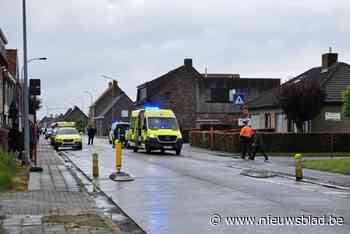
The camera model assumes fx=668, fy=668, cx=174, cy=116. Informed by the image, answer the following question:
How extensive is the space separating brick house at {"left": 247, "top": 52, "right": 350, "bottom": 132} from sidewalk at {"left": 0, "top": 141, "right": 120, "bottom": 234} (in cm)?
3027

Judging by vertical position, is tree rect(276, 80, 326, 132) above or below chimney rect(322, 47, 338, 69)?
below

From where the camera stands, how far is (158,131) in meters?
38.2

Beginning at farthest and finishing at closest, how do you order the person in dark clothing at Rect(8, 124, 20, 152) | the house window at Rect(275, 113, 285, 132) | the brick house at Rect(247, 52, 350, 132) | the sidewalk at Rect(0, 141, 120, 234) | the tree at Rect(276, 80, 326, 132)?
the house window at Rect(275, 113, 285, 132), the brick house at Rect(247, 52, 350, 132), the tree at Rect(276, 80, 326, 132), the person in dark clothing at Rect(8, 124, 20, 152), the sidewalk at Rect(0, 141, 120, 234)

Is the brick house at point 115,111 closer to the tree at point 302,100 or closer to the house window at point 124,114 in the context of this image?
the house window at point 124,114

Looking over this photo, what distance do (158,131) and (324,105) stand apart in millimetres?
13836

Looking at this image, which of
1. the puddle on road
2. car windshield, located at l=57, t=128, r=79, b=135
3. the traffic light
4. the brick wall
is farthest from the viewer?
the brick wall

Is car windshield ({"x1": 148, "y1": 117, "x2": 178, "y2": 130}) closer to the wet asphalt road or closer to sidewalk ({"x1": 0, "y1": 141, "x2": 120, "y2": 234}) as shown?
the wet asphalt road

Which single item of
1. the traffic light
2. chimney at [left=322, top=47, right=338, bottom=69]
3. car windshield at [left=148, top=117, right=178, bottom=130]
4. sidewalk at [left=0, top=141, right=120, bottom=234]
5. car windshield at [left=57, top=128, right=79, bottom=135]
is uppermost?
chimney at [left=322, top=47, right=338, bottom=69]

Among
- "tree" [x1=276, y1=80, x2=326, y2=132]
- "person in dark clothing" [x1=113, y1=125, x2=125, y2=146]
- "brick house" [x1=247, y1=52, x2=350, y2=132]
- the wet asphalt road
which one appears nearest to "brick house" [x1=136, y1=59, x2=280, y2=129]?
"brick house" [x1=247, y1=52, x2=350, y2=132]

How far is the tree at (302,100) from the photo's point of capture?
43844 millimetres

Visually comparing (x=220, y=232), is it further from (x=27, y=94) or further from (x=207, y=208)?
(x=27, y=94)

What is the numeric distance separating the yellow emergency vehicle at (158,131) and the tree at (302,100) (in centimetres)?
923

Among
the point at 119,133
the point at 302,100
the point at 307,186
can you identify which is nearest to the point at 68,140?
the point at 119,133

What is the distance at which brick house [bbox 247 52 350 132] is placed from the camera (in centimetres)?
4638
